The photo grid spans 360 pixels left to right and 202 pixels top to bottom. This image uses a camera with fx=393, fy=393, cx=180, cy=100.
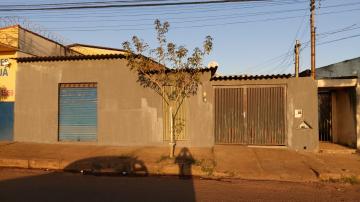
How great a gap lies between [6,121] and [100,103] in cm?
432

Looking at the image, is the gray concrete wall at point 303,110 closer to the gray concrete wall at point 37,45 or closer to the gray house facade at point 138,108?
the gray house facade at point 138,108

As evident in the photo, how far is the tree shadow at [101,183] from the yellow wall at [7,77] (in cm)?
597

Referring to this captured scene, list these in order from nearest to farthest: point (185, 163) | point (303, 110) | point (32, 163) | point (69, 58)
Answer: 1. point (185, 163)
2. point (32, 163)
3. point (303, 110)
4. point (69, 58)

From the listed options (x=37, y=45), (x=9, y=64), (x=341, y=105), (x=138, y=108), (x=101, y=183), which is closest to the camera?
(x=101, y=183)

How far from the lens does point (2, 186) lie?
28.2ft

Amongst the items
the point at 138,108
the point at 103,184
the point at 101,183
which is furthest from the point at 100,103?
the point at 103,184

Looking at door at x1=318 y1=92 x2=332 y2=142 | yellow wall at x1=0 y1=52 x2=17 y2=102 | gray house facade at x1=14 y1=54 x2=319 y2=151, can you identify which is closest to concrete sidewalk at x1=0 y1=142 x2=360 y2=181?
gray house facade at x1=14 y1=54 x2=319 y2=151

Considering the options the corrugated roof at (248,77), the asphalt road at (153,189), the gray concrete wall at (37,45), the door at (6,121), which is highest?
the gray concrete wall at (37,45)

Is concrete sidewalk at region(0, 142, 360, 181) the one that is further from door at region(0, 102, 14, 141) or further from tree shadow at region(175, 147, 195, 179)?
door at region(0, 102, 14, 141)

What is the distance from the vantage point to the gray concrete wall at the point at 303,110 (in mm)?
13703

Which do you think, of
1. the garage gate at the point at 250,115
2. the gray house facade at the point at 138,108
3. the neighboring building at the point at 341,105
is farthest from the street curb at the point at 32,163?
the neighboring building at the point at 341,105

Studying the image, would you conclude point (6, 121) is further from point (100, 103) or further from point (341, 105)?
point (341, 105)

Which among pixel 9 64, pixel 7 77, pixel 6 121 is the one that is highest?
pixel 9 64

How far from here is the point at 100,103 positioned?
594 inches
